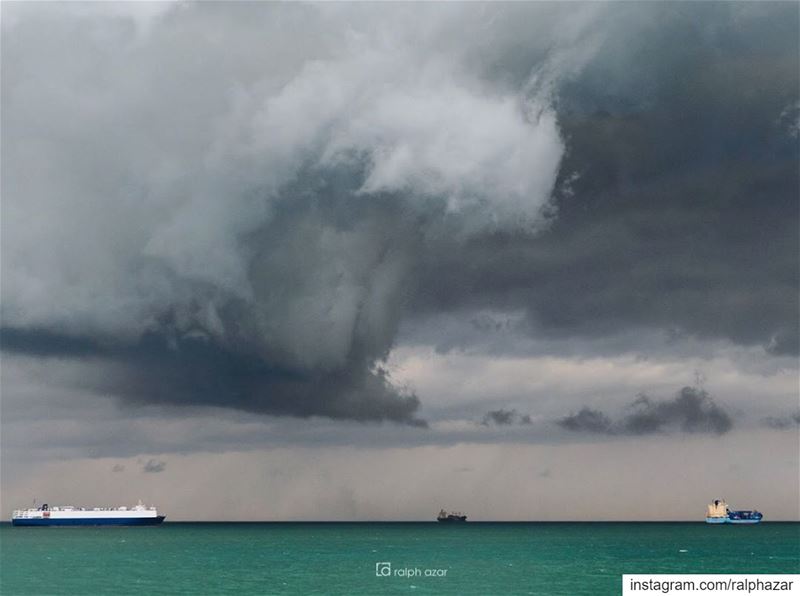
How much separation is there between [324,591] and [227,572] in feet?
146

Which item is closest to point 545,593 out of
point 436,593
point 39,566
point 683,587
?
point 436,593

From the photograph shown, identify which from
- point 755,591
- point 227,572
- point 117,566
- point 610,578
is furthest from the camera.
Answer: point 117,566

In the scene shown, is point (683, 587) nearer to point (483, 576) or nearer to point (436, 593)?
point (436, 593)

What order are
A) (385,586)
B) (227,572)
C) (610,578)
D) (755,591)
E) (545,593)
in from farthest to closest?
(227,572) → (610,578) → (385,586) → (545,593) → (755,591)

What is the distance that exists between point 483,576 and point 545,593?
109ft

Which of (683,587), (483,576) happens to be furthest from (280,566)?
(683,587)

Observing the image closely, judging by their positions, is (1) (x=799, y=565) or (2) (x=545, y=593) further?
(1) (x=799, y=565)

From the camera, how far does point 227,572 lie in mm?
180875

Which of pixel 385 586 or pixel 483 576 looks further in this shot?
pixel 483 576

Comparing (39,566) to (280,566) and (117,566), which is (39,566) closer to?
(117,566)

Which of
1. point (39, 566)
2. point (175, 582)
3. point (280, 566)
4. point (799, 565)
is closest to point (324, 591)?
point (175, 582)

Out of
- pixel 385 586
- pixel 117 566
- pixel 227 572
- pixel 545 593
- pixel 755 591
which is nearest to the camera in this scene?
pixel 755 591

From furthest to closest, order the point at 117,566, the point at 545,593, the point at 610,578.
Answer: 1. the point at 117,566
2. the point at 610,578
3. the point at 545,593

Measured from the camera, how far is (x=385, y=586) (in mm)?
147750
